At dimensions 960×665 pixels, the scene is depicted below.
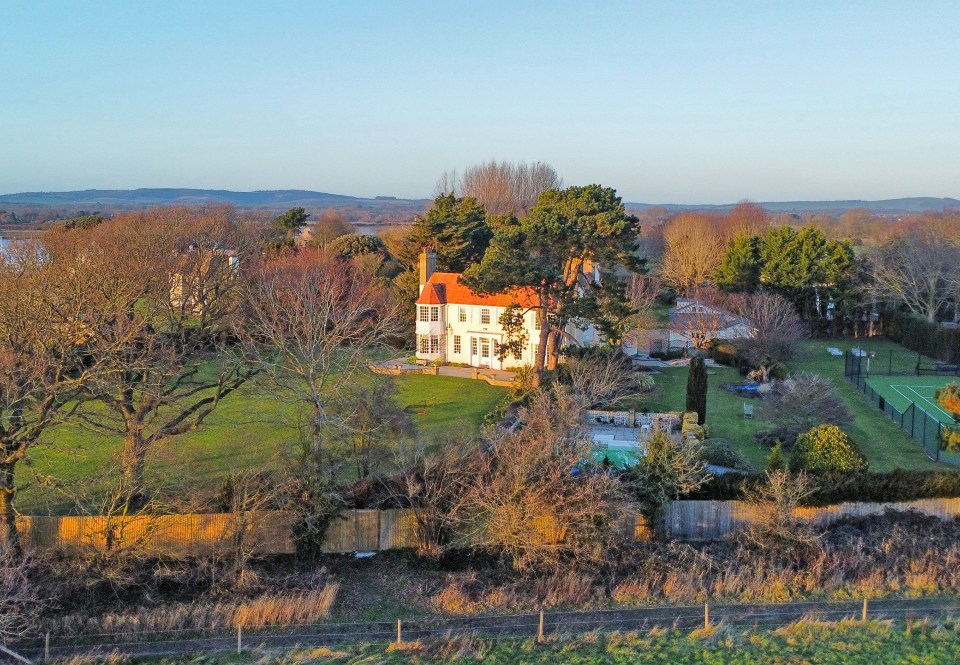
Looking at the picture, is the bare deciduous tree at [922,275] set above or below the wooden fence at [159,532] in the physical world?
above

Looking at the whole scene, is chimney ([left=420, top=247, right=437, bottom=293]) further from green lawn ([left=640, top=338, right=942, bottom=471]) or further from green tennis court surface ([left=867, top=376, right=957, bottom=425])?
green tennis court surface ([left=867, top=376, right=957, bottom=425])

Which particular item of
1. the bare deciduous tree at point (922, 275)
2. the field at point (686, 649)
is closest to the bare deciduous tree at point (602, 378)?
the field at point (686, 649)

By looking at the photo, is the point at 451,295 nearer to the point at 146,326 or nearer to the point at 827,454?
the point at 146,326

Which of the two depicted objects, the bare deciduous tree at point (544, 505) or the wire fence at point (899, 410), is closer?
the bare deciduous tree at point (544, 505)

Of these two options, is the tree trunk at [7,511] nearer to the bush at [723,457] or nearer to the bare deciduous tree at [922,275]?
the bush at [723,457]

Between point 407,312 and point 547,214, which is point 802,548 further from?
point 407,312

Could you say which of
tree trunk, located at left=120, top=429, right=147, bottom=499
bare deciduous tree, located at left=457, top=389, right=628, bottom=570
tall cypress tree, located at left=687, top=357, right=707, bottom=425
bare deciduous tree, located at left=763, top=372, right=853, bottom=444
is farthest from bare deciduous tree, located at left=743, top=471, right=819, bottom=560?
tree trunk, located at left=120, top=429, right=147, bottom=499

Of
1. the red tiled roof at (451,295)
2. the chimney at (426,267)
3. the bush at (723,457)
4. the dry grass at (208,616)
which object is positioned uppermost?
the chimney at (426,267)
